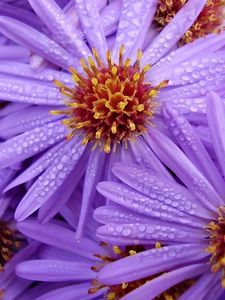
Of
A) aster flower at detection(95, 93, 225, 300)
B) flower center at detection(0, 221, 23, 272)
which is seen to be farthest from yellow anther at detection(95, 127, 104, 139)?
flower center at detection(0, 221, 23, 272)

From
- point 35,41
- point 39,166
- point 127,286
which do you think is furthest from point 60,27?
point 127,286

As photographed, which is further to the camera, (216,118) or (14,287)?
(14,287)

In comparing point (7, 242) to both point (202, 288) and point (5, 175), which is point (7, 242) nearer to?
point (5, 175)

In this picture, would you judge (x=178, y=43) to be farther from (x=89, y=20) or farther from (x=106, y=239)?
(x=106, y=239)

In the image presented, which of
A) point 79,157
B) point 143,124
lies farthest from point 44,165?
point 143,124

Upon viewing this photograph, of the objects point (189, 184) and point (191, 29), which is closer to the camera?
point (189, 184)

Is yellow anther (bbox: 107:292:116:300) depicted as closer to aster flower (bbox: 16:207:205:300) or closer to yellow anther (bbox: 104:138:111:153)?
aster flower (bbox: 16:207:205:300)
